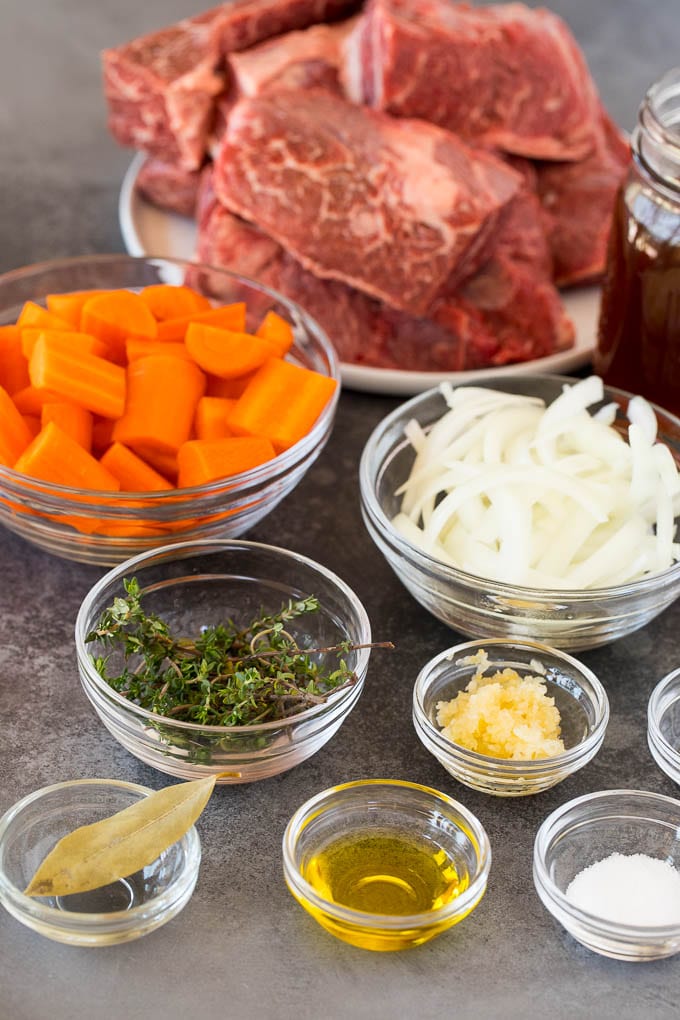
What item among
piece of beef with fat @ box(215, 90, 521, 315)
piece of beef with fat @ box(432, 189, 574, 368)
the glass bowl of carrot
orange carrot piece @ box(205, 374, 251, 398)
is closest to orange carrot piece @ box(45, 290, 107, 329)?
the glass bowl of carrot

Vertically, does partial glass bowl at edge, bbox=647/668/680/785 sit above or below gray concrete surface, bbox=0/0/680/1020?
above

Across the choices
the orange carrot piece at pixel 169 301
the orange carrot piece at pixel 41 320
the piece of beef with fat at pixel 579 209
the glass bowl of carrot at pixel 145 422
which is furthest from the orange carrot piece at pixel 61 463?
the piece of beef with fat at pixel 579 209

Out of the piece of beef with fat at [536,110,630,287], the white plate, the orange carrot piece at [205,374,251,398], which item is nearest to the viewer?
the orange carrot piece at [205,374,251,398]

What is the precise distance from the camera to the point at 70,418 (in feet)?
5.71

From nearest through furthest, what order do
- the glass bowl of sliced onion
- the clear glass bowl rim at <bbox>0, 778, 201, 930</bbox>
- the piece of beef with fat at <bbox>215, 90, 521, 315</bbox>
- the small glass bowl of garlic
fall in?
the clear glass bowl rim at <bbox>0, 778, 201, 930</bbox>, the small glass bowl of garlic, the glass bowl of sliced onion, the piece of beef with fat at <bbox>215, 90, 521, 315</bbox>

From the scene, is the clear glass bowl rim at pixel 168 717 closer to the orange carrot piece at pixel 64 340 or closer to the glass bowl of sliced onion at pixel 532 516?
the glass bowl of sliced onion at pixel 532 516

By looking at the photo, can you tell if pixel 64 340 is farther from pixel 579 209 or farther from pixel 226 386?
pixel 579 209

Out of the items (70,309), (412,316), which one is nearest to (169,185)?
(412,316)

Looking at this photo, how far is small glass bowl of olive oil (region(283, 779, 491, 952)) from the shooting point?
134cm

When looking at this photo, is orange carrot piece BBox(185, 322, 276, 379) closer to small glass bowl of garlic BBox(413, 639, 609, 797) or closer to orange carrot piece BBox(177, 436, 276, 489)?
orange carrot piece BBox(177, 436, 276, 489)

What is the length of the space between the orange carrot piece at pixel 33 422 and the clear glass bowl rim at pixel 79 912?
0.53 meters

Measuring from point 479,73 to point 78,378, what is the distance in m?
1.10

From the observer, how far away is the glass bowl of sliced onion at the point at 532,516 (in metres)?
1.66

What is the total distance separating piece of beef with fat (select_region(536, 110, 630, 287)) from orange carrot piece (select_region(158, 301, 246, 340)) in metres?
0.83
